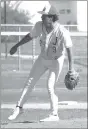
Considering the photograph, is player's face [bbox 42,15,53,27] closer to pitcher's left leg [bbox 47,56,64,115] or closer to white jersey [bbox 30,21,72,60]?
white jersey [bbox 30,21,72,60]

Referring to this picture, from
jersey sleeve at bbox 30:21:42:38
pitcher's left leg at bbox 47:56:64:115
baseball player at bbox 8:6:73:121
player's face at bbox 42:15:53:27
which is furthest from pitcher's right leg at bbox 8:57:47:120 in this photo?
player's face at bbox 42:15:53:27

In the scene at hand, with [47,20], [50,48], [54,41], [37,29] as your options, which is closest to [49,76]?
[50,48]

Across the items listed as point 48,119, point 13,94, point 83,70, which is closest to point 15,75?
point 83,70

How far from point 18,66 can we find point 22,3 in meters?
31.9

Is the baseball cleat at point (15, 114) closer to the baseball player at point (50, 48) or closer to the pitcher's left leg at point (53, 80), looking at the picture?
the baseball player at point (50, 48)

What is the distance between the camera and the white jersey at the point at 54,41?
8086mm

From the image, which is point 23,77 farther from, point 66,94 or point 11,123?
point 11,123

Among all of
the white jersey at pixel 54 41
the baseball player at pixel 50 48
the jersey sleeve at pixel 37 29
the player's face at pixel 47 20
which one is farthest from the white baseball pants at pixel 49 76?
the player's face at pixel 47 20

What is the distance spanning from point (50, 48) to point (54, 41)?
0.44ft

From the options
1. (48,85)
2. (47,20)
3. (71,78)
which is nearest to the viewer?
(47,20)

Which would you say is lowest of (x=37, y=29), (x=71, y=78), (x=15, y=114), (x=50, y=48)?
(x=15, y=114)

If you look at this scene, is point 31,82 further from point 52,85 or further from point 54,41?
point 54,41

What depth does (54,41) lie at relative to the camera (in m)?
8.12

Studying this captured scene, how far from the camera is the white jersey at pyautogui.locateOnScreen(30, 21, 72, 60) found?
318 inches
